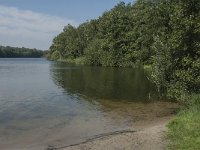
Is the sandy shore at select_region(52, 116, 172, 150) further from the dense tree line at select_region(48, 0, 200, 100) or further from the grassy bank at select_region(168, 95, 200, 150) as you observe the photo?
the dense tree line at select_region(48, 0, 200, 100)

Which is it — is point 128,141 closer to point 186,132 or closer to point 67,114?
point 186,132

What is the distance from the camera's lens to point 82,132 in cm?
2227

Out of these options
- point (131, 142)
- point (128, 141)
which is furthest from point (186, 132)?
point (128, 141)

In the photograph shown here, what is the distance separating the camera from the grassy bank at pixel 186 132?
16016 millimetres

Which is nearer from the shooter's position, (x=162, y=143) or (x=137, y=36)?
(x=162, y=143)

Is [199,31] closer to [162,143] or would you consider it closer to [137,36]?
[162,143]

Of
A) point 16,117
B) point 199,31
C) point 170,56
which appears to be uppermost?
point 199,31

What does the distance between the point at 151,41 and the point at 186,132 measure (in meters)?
73.5

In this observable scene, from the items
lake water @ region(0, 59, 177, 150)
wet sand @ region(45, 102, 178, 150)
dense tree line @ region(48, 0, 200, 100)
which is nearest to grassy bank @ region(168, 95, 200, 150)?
wet sand @ region(45, 102, 178, 150)

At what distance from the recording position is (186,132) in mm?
18000

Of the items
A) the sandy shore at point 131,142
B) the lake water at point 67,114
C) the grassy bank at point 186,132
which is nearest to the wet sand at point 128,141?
the sandy shore at point 131,142

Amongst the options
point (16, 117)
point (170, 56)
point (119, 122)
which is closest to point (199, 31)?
point (170, 56)

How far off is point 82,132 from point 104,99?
1593cm

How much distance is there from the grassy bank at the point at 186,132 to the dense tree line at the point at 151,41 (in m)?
7.02
